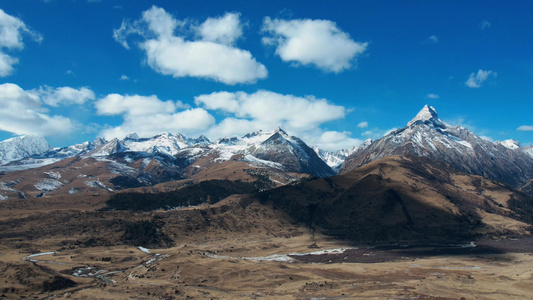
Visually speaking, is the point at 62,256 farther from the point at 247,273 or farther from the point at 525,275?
the point at 525,275

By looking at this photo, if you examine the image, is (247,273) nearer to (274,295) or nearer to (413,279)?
(274,295)

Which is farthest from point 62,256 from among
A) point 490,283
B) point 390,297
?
point 490,283

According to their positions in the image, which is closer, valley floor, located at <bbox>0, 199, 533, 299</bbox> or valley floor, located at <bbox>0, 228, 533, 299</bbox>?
valley floor, located at <bbox>0, 228, 533, 299</bbox>

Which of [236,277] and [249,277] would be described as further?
[249,277]

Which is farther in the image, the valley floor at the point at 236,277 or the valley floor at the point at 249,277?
the valley floor at the point at 236,277

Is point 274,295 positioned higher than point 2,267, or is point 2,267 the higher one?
point 2,267

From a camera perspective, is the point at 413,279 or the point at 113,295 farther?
the point at 413,279

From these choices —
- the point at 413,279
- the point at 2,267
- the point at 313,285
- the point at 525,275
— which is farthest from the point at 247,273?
the point at 525,275

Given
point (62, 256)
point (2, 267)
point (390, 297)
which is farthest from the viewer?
point (62, 256)

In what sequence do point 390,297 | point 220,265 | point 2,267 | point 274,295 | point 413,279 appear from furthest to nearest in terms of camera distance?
point 220,265 → point 413,279 → point 2,267 → point 274,295 → point 390,297
